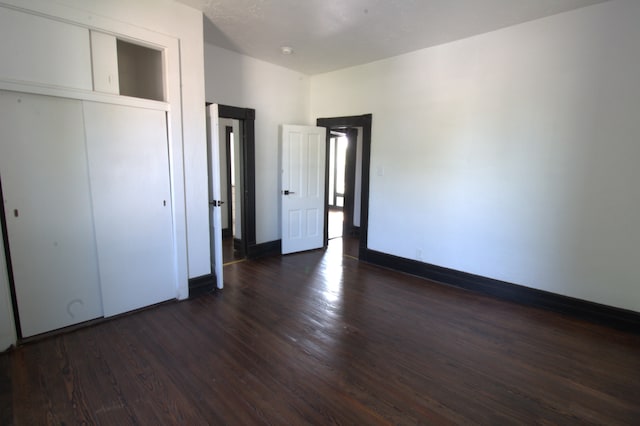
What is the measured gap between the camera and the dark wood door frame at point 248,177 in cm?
445

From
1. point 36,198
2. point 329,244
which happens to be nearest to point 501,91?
point 329,244

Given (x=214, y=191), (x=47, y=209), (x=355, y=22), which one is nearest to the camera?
(x=47, y=209)

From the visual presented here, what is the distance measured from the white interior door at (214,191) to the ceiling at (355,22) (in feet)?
3.13

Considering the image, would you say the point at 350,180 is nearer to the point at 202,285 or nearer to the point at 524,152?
the point at 524,152

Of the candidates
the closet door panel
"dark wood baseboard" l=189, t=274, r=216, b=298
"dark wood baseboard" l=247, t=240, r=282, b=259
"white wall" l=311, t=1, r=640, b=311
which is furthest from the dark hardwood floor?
the closet door panel

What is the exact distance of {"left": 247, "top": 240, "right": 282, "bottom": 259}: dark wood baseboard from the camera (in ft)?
15.4

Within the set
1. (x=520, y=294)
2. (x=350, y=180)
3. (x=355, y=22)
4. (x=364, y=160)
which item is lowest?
(x=520, y=294)

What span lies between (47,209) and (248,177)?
8.05 feet

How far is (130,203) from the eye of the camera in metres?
2.85

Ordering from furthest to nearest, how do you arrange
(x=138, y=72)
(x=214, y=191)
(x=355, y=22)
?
(x=214, y=191) → (x=138, y=72) → (x=355, y=22)

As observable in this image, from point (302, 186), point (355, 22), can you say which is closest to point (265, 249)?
point (302, 186)

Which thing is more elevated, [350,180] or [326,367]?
[350,180]

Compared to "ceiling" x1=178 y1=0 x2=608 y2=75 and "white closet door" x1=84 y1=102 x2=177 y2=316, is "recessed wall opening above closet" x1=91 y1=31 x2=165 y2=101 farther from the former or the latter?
"ceiling" x1=178 y1=0 x2=608 y2=75

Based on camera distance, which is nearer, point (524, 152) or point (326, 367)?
point (326, 367)
